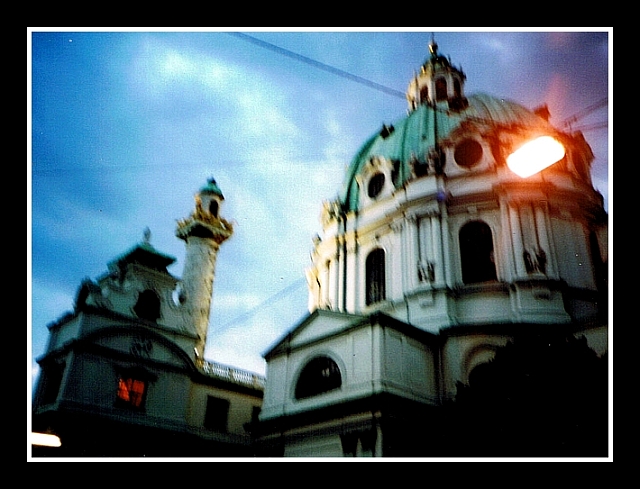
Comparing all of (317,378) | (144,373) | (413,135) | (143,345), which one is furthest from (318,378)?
(413,135)

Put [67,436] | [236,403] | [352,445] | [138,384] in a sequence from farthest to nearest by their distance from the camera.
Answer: [236,403]
[138,384]
[352,445]
[67,436]

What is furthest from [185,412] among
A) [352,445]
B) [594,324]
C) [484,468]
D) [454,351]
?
[594,324]

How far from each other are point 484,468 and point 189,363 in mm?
10774

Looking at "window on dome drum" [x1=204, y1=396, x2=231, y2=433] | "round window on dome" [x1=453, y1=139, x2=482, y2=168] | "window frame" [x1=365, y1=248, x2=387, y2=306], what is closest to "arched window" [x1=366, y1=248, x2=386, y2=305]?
"window frame" [x1=365, y1=248, x2=387, y2=306]

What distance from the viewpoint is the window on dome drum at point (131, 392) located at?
14820mm

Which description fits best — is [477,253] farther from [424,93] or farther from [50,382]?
[50,382]

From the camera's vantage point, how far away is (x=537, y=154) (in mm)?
7348

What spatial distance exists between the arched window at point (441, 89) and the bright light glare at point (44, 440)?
65.3 ft

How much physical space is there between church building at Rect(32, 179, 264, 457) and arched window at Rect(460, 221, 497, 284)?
719 centimetres

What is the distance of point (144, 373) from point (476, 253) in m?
10.5

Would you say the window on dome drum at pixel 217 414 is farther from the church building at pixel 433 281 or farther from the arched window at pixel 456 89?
the arched window at pixel 456 89
